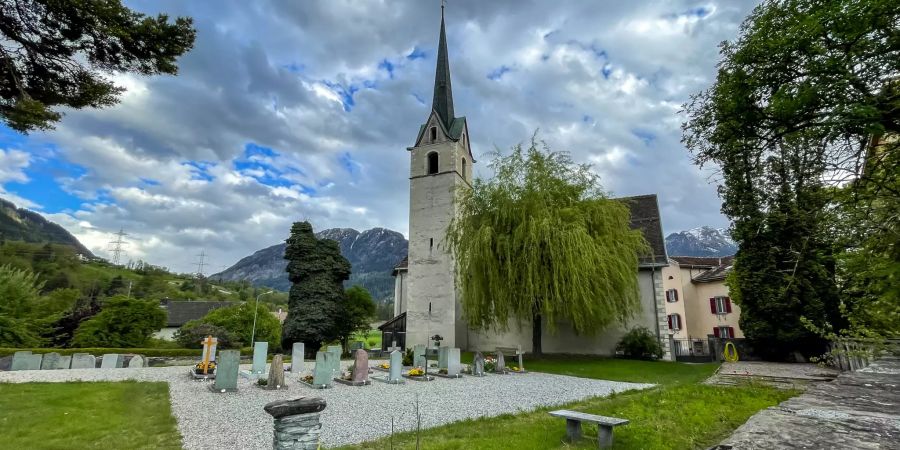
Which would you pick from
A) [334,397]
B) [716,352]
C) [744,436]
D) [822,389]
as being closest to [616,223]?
[716,352]

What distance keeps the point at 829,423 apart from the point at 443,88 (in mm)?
32194

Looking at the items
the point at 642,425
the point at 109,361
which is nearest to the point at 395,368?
the point at 642,425

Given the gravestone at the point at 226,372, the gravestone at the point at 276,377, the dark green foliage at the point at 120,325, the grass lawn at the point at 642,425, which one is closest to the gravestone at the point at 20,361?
the dark green foliage at the point at 120,325

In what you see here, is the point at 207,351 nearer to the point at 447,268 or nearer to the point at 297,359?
the point at 297,359

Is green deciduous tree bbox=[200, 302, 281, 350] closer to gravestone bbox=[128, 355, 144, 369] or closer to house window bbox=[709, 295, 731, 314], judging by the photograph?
gravestone bbox=[128, 355, 144, 369]

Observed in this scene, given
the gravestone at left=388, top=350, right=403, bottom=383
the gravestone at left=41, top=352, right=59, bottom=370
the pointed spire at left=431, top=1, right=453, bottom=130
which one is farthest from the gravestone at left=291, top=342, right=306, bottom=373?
the pointed spire at left=431, top=1, right=453, bottom=130

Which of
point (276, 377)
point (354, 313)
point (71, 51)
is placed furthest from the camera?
point (354, 313)

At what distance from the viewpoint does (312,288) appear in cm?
2764

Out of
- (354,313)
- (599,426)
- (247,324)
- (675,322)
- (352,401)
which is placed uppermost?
(354,313)

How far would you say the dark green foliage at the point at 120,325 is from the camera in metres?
24.2

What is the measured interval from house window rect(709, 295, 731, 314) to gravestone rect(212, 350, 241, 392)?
114 ft

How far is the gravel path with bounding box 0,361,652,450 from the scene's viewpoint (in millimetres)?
7465

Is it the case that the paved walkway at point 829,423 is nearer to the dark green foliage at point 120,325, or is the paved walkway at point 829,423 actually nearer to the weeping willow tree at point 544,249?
the weeping willow tree at point 544,249

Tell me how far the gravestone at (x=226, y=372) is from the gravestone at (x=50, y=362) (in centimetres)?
1040
